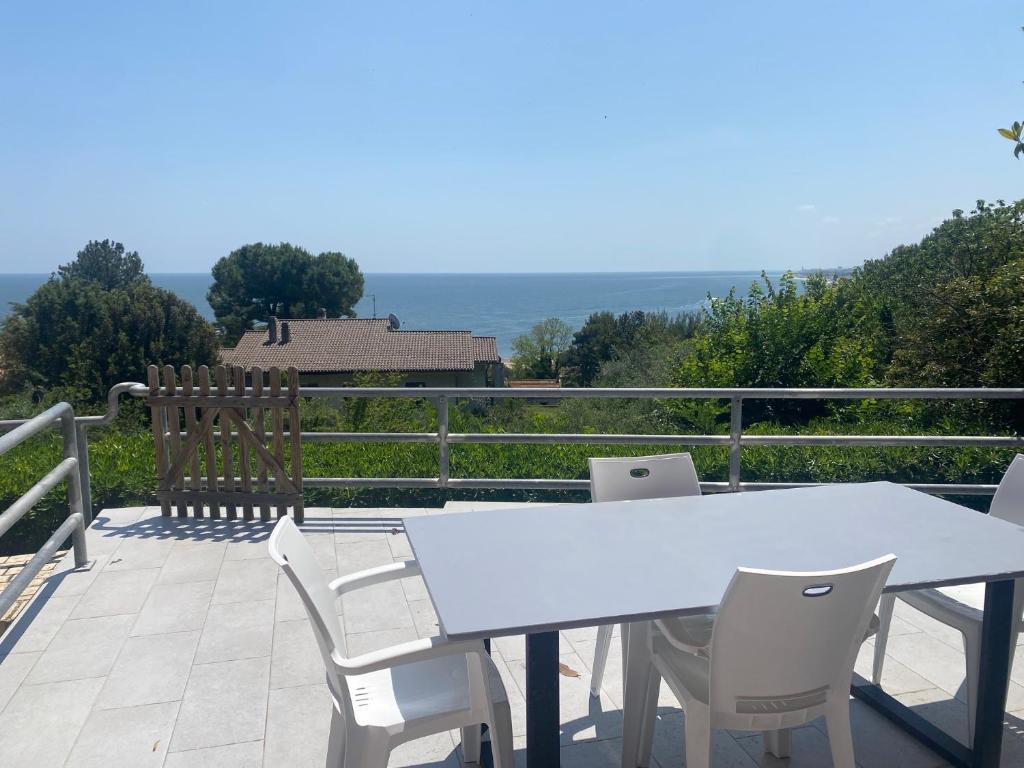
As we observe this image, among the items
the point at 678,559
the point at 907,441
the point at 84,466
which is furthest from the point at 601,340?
the point at 678,559

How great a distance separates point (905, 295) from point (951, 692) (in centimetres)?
2042

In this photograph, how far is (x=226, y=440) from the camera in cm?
535

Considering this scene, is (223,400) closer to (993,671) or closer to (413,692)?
(413,692)

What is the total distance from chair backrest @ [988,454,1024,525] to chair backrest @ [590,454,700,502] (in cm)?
118

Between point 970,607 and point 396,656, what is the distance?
6.52 ft

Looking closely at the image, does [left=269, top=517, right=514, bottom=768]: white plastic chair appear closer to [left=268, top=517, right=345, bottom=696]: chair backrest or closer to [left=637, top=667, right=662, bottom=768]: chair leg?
[left=268, top=517, right=345, bottom=696]: chair backrest

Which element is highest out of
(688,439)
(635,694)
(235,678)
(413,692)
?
(688,439)

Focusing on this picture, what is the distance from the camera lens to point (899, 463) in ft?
21.6

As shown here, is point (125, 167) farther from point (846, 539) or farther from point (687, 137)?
point (846, 539)

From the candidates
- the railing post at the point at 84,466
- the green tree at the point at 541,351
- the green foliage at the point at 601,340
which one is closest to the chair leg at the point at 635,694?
the railing post at the point at 84,466

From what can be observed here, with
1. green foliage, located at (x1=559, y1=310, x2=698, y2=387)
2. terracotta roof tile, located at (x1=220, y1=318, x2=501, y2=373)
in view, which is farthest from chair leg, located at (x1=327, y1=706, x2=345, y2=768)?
green foliage, located at (x1=559, y1=310, x2=698, y2=387)

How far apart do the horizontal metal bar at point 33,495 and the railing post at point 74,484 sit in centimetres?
4

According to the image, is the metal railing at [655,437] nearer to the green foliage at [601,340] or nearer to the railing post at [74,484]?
the railing post at [74,484]

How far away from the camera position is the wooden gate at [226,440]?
5293 millimetres
